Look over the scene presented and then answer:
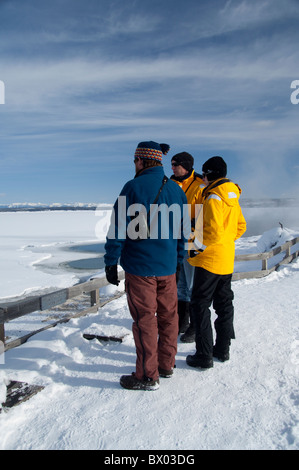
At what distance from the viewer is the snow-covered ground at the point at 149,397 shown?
6.75 feet

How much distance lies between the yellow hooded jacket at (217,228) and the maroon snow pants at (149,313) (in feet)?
1.22

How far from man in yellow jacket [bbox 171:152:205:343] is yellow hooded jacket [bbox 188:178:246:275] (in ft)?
1.26

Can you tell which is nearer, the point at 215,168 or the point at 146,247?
the point at 146,247

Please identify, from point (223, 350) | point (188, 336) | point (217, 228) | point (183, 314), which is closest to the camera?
point (217, 228)

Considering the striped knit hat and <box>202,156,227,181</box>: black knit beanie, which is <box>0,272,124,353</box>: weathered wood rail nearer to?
the striped knit hat

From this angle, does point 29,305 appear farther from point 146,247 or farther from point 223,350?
→ point 223,350

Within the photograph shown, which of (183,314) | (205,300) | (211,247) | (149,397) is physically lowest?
(149,397)

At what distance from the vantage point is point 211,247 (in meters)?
2.89

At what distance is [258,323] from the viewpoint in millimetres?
4230

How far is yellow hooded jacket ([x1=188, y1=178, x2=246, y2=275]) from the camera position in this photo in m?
2.83

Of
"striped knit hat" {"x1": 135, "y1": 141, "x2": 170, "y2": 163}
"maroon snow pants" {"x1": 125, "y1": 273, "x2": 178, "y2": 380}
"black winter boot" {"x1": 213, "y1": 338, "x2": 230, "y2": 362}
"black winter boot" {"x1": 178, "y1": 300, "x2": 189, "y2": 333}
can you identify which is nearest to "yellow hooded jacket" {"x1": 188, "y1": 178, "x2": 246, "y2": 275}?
"maroon snow pants" {"x1": 125, "y1": 273, "x2": 178, "y2": 380}

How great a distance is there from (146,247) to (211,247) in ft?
2.12

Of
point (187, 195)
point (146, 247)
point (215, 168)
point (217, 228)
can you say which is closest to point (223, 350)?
point (217, 228)
